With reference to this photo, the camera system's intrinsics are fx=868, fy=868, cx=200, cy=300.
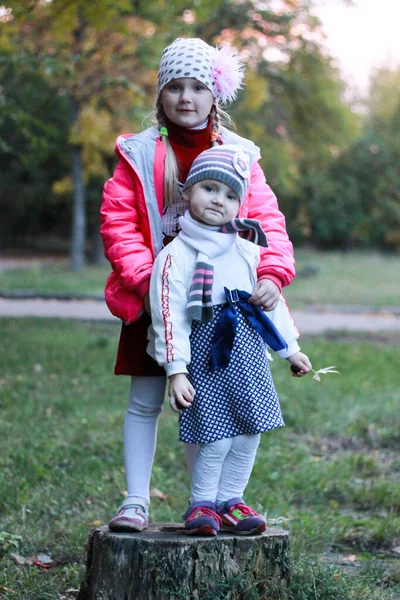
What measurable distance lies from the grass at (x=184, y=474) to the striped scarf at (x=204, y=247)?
111cm

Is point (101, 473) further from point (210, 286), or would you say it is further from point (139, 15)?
point (139, 15)

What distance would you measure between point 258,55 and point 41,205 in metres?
14.8

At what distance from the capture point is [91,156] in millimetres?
20188

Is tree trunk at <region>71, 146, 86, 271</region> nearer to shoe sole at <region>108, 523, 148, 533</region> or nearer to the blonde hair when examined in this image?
the blonde hair

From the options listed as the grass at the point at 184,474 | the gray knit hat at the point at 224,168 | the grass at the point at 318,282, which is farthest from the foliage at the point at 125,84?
the gray knit hat at the point at 224,168

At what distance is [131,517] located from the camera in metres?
3.25

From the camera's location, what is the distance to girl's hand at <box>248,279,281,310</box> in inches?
122

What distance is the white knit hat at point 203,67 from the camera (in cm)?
324

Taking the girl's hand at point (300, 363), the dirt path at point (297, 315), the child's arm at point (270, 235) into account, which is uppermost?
the dirt path at point (297, 315)

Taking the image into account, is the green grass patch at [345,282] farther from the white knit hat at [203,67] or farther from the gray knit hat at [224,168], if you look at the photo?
the gray knit hat at [224,168]

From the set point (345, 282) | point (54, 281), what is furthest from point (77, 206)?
point (345, 282)

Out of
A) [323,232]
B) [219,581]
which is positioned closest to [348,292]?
[219,581]

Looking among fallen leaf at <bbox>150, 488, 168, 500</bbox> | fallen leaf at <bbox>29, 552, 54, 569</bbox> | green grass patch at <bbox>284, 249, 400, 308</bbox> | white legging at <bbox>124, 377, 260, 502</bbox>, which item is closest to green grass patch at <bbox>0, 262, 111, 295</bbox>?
green grass patch at <bbox>284, 249, 400, 308</bbox>

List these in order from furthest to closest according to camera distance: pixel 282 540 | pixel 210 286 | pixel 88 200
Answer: pixel 88 200, pixel 282 540, pixel 210 286
